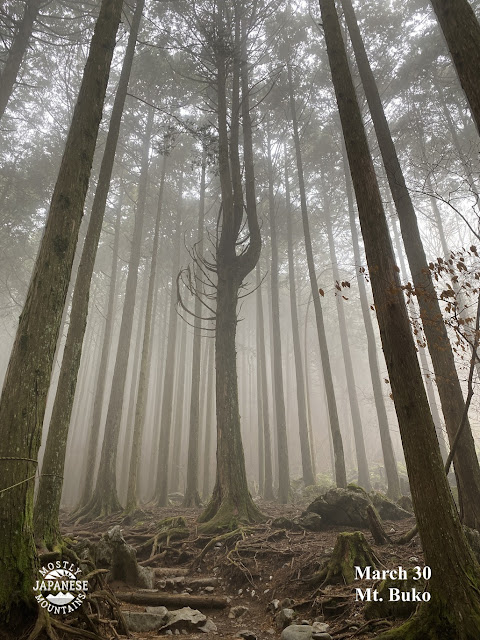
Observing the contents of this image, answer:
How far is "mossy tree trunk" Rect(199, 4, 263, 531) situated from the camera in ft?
22.7

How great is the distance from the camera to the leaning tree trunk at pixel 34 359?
101 inches

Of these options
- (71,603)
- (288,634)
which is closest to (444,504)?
(288,634)

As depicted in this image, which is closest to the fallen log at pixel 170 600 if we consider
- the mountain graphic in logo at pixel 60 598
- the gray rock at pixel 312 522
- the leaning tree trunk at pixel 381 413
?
the mountain graphic in logo at pixel 60 598

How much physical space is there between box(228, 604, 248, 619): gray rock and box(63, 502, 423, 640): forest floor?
35mm

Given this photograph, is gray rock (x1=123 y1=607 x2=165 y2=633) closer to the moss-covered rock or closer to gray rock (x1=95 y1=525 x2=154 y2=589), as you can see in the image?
gray rock (x1=95 y1=525 x2=154 y2=589)

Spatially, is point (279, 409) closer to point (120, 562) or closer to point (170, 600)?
point (120, 562)

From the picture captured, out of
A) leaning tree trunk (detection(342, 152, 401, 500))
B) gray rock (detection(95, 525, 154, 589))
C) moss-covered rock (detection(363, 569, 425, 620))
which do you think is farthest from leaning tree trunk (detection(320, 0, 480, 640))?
leaning tree trunk (detection(342, 152, 401, 500))

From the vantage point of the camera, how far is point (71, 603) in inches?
102

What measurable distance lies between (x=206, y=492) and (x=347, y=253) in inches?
639

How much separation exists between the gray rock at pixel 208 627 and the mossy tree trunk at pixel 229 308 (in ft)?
9.65

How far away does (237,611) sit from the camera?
393 cm

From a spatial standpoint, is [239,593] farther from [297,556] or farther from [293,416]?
[293,416]

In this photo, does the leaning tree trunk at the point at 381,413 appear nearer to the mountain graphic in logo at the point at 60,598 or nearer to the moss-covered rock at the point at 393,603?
the moss-covered rock at the point at 393,603

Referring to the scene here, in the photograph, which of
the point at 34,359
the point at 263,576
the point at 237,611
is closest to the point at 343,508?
the point at 263,576
